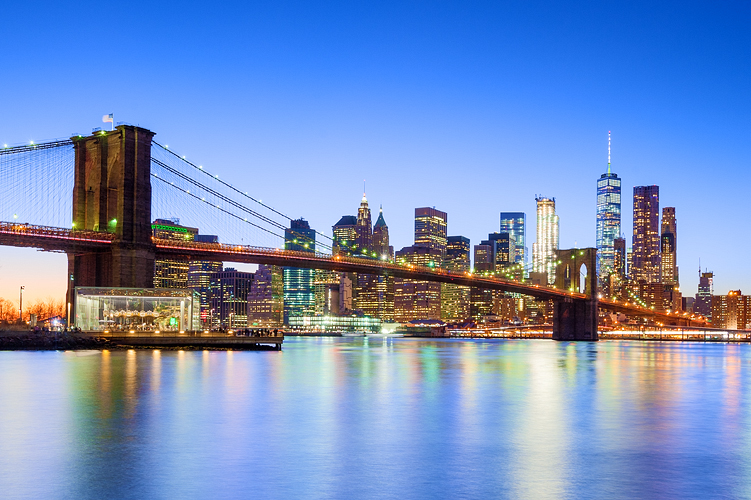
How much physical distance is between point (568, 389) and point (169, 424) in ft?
53.9

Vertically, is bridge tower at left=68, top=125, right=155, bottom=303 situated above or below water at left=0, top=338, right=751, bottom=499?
above

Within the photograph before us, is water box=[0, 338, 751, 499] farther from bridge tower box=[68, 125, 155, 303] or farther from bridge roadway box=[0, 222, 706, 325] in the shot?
bridge tower box=[68, 125, 155, 303]

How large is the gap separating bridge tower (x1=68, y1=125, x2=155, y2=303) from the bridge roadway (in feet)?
4.64

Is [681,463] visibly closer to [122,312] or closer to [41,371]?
[41,371]

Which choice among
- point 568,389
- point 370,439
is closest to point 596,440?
point 370,439

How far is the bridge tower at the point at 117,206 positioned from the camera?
5644 centimetres

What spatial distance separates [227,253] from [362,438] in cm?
4951

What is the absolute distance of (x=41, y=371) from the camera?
33062 millimetres

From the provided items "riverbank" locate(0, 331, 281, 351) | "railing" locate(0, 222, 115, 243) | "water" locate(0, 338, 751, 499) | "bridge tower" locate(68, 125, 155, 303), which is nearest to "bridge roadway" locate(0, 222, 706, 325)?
"railing" locate(0, 222, 115, 243)

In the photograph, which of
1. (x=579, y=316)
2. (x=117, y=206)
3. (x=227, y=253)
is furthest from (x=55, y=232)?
(x=579, y=316)

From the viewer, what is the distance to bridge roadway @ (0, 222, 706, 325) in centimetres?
5216

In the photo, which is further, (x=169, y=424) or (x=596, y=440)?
(x=169, y=424)

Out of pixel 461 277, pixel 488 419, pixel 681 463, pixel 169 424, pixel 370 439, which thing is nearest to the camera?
pixel 681 463

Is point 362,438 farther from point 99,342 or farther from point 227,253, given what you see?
point 227,253
